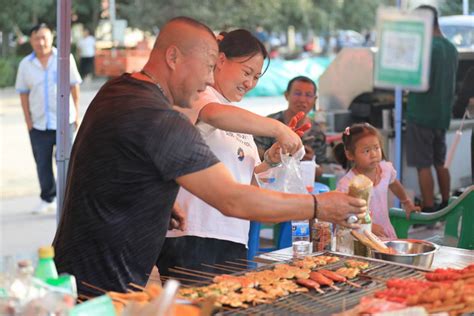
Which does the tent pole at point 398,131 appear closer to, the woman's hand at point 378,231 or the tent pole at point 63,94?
the woman's hand at point 378,231

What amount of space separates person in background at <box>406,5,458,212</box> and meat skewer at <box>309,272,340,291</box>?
5029 millimetres

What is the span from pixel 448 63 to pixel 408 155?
969 millimetres

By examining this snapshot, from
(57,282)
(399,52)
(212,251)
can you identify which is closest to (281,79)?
(399,52)

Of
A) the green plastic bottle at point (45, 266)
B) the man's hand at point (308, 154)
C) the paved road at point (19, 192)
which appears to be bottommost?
the paved road at point (19, 192)

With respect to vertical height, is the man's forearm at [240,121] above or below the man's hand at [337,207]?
above

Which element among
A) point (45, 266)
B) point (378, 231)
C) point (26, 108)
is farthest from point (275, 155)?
point (26, 108)

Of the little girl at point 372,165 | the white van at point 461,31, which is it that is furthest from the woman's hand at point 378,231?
the white van at point 461,31

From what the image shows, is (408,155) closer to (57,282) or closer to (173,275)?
(173,275)

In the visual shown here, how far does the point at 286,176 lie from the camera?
12.1 ft

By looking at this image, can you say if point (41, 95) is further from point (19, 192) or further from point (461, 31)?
point (461, 31)

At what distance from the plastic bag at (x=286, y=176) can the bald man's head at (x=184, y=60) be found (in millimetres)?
816

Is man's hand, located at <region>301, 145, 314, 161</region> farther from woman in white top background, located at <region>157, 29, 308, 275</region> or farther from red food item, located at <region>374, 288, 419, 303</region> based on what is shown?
red food item, located at <region>374, 288, 419, 303</region>

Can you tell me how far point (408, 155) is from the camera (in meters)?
8.10

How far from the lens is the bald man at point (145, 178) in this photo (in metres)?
2.72
